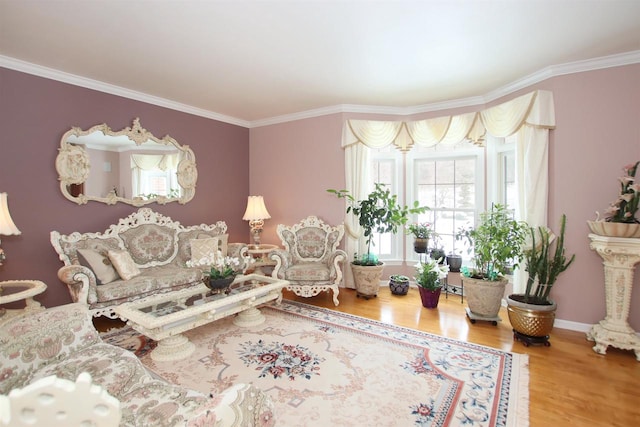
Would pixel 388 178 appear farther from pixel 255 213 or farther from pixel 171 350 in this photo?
pixel 171 350

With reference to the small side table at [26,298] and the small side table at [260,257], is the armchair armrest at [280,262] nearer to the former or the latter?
the small side table at [260,257]

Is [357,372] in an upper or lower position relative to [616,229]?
lower

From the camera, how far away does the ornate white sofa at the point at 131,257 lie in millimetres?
3174

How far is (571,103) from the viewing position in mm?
3336

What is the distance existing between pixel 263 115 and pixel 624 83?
4500mm

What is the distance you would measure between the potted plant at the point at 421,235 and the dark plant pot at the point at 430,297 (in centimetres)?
68

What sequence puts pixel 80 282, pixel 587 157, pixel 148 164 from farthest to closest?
1. pixel 148 164
2. pixel 587 157
3. pixel 80 282

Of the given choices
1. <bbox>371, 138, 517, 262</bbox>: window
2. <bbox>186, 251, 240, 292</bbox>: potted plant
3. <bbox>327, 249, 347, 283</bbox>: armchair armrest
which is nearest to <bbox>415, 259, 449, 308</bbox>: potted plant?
<bbox>371, 138, 517, 262</bbox>: window

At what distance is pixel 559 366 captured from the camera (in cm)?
263

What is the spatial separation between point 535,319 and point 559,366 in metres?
0.42

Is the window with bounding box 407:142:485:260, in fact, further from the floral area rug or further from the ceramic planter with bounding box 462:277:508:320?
the floral area rug

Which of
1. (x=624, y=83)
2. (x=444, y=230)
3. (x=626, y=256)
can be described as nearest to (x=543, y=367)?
(x=626, y=256)

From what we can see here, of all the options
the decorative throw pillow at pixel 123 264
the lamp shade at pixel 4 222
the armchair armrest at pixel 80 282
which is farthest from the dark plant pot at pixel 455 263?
the lamp shade at pixel 4 222

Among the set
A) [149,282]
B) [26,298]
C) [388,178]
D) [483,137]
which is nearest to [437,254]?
[388,178]
